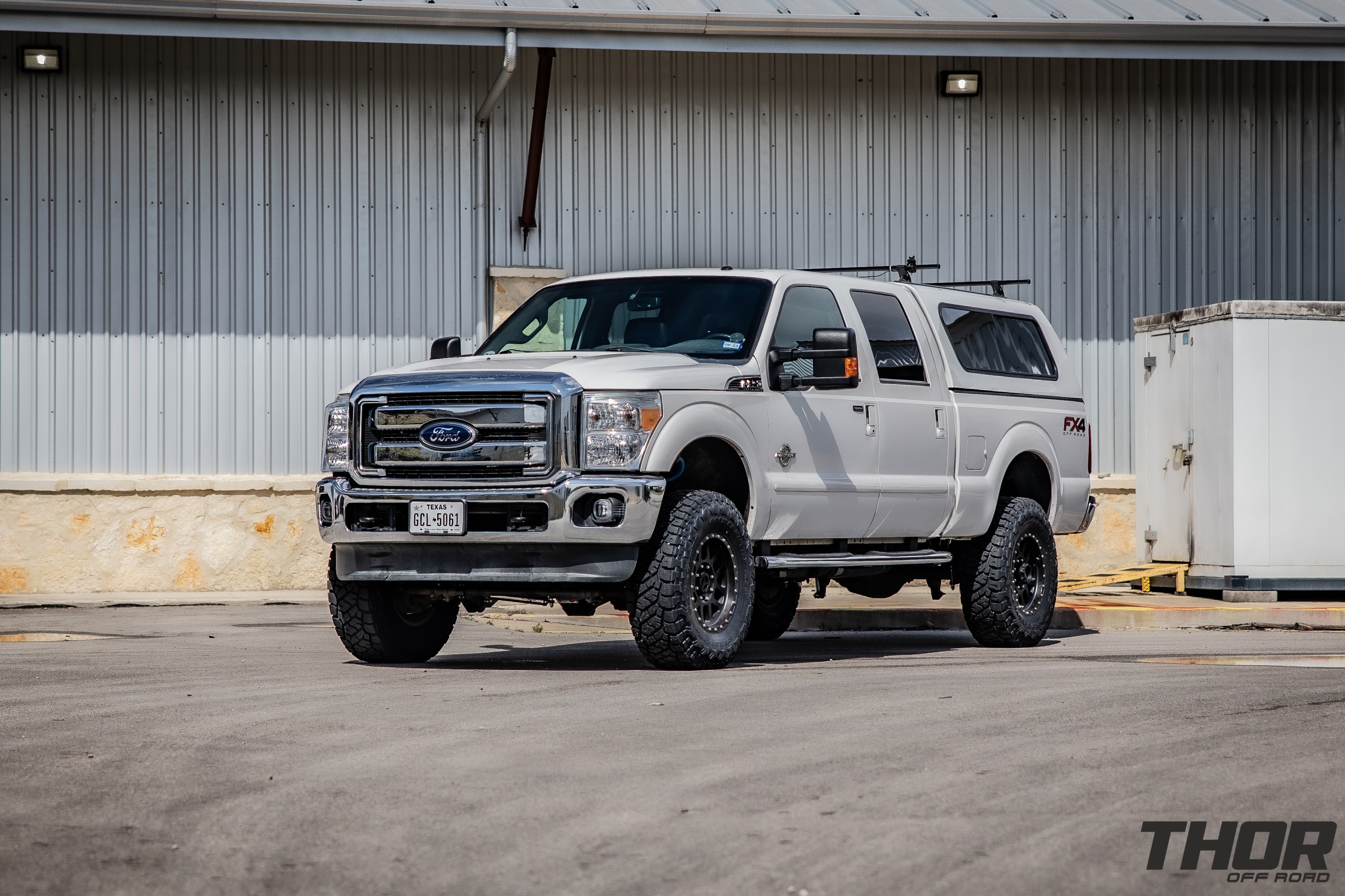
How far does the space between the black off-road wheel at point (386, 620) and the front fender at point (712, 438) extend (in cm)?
166

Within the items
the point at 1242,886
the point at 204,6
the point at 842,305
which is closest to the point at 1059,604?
the point at 842,305

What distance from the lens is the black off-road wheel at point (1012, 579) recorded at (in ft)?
35.6

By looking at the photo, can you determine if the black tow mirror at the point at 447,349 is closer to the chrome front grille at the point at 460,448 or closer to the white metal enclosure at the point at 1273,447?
the chrome front grille at the point at 460,448

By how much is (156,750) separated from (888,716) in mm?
2821

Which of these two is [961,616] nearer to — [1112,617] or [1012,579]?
[1112,617]

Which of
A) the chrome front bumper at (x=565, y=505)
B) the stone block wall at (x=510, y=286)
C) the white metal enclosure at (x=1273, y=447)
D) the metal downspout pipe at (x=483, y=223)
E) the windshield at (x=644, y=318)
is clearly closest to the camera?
the chrome front bumper at (x=565, y=505)

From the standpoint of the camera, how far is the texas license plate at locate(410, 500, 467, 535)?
8617 mm

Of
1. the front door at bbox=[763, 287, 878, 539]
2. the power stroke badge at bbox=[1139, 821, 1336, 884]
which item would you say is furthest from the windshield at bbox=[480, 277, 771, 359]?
the power stroke badge at bbox=[1139, 821, 1336, 884]

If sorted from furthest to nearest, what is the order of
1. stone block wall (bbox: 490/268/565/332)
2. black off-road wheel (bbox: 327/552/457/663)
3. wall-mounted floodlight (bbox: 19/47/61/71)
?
1. stone block wall (bbox: 490/268/565/332)
2. wall-mounted floodlight (bbox: 19/47/61/71)
3. black off-road wheel (bbox: 327/552/457/663)

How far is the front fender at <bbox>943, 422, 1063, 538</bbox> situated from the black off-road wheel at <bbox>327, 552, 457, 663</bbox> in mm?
3128

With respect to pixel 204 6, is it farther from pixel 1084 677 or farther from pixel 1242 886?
pixel 1242 886

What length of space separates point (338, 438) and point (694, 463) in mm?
1846

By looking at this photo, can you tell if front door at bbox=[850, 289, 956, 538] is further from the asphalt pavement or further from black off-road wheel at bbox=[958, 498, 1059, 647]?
the asphalt pavement

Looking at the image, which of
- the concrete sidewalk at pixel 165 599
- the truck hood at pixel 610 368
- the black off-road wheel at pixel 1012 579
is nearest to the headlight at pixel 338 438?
the truck hood at pixel 610 368
